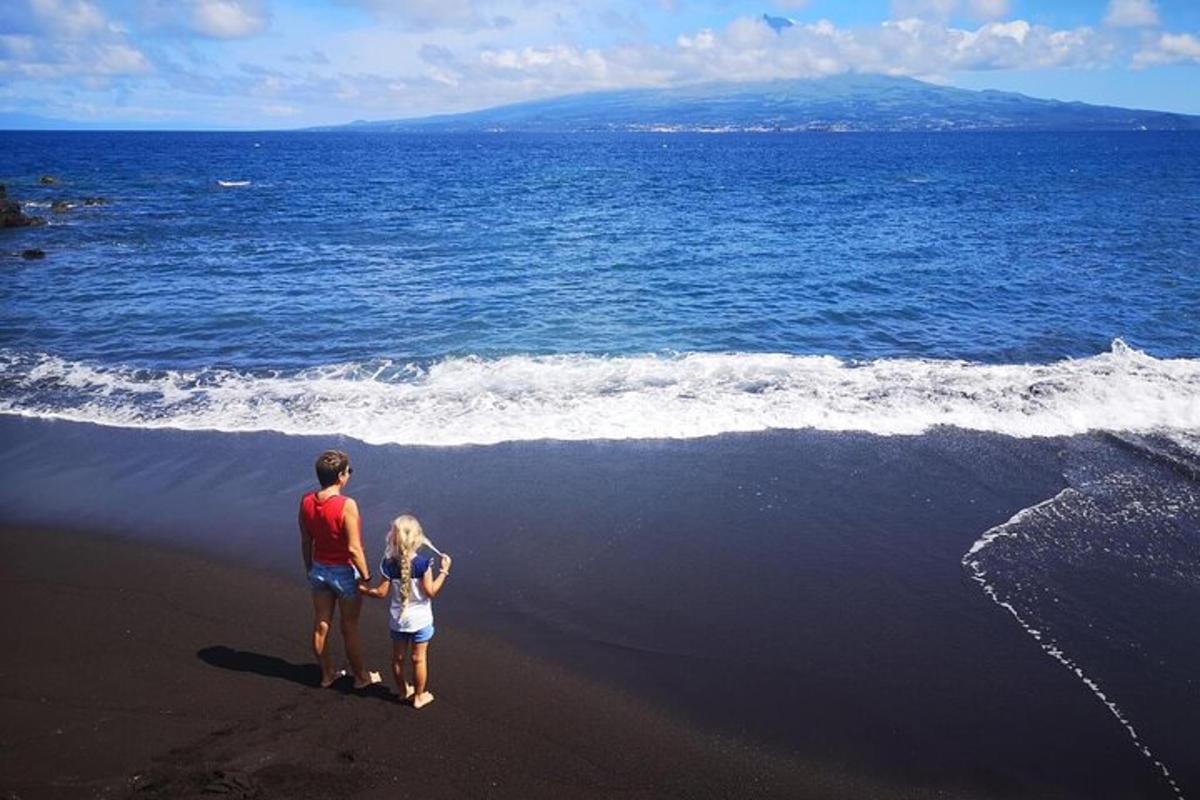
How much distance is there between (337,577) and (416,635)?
2.73 ft

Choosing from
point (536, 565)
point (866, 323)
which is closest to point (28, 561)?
point (536, 565)

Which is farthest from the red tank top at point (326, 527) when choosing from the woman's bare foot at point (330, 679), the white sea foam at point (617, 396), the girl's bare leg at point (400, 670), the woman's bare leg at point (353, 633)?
the white sea foam at point (617, 396)

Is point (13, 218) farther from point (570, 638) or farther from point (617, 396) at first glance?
point (570, 638)

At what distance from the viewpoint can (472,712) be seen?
6594mm

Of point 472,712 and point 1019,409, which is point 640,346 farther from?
point 472,712

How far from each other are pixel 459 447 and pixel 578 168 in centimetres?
8170

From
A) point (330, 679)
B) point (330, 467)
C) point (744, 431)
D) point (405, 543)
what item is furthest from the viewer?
point (744, 431)

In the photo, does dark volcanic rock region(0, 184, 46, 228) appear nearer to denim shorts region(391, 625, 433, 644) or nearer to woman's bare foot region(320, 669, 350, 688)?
woman's bare foot region(320, 669, 350, 688)

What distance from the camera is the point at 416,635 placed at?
20.8 feet

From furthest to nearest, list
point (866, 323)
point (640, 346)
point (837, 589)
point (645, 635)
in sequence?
point (866, 323)
point (640, 346)
point (837, 589)
point (645, 635)

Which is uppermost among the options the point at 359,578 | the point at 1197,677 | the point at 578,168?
the point at 578,168

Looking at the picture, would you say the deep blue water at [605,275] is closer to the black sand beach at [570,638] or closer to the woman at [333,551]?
the black sand beach at [570,638]

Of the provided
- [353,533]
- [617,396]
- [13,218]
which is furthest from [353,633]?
[13,218]

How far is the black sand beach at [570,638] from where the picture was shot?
19.7 ft
